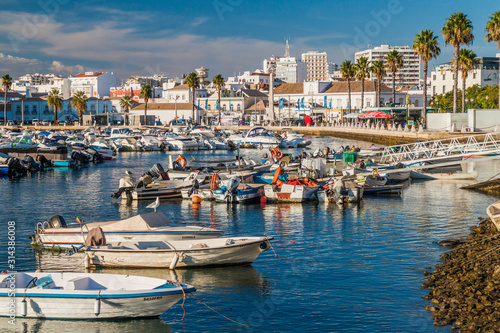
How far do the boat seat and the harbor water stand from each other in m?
0.95

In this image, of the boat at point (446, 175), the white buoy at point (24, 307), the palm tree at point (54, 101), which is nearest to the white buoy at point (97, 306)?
the white buoy at point (24, 307)

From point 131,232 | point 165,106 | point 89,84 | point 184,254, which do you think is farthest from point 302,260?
point 89,84

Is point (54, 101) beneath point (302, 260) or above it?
above

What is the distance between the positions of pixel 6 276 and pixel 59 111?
15335 cm

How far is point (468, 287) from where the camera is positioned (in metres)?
17.5

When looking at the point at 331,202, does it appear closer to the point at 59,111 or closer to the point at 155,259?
the point at 155,259

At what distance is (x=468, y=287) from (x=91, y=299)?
35.0 feet

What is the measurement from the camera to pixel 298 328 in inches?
652

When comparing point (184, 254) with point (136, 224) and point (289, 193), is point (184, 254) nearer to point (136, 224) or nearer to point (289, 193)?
point (136, 224)

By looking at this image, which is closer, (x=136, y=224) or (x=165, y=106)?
(x=136, y=224)

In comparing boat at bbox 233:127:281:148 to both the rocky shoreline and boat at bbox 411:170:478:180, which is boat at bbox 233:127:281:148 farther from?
the rocky shoreline

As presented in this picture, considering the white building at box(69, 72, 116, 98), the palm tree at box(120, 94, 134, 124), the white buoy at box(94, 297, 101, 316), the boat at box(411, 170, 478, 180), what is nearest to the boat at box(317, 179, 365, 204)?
the boat at box(411, 170, 478, 180)

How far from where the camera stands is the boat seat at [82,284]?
16.7 m

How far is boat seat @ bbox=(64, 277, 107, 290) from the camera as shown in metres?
16.7
